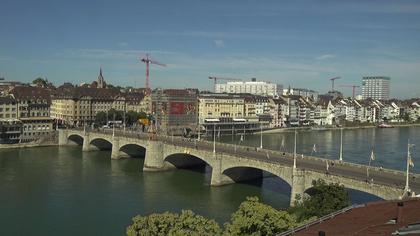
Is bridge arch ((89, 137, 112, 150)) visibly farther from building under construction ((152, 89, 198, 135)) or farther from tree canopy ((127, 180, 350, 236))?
tree canopy ((127, 180, 350, 236))

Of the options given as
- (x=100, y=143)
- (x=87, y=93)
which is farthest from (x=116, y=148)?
(x=87, y=93)

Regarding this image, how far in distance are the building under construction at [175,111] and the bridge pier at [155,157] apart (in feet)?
157

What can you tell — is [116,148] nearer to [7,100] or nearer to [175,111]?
[7,100]

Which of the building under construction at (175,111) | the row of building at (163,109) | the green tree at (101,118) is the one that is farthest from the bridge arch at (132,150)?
the green tree at (101,118)

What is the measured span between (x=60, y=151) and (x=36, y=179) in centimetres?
2536

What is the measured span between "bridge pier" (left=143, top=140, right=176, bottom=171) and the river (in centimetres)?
131

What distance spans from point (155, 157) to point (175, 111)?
5622 centimetres

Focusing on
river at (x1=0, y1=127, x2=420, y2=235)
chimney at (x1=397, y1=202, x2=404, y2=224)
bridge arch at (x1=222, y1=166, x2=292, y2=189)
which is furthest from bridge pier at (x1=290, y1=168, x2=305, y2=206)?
chimney at (x1=397, y1=202, x2=404, y2=224)

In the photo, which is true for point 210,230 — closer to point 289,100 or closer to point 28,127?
point 28,127

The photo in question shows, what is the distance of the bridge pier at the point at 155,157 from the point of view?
190 feet

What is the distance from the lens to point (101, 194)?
45.2 meters

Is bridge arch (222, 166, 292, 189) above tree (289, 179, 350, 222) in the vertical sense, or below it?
below

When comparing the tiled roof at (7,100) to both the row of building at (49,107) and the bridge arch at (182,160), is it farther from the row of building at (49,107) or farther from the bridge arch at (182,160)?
the bridge arch at (182,160)

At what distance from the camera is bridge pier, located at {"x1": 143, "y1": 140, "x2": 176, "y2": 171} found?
190 feet
